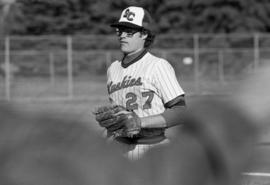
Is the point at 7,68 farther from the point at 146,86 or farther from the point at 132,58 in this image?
the point at 146,86

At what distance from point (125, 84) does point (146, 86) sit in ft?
0.48

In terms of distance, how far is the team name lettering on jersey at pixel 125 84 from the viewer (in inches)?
125

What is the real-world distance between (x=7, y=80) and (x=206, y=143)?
25.1 metres

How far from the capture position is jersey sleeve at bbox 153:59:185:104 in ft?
9.98

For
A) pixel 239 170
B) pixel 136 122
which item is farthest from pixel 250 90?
pixel 136 122

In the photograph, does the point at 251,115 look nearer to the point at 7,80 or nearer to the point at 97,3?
the point at 7,80

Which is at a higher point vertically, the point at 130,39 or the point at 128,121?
the point at 130,39

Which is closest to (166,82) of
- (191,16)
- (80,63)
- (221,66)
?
(80,63)

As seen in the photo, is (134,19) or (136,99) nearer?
(134,19)

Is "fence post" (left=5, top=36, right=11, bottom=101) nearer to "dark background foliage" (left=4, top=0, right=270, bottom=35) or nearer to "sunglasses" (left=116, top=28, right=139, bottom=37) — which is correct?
"dark background foliage" (left=4, top=0, right=270, bottom=35)

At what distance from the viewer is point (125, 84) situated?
3.25 meters

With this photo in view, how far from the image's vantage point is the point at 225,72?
2908cm

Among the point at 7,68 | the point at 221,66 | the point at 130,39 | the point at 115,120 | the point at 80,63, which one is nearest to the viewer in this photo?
the point at 115,120

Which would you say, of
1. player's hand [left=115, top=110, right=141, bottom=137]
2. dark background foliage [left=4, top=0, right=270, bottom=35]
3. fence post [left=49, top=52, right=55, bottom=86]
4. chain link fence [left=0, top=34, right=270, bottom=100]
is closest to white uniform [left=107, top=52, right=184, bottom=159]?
player's hand [left=115, top=110, right=141, bottom=137]
